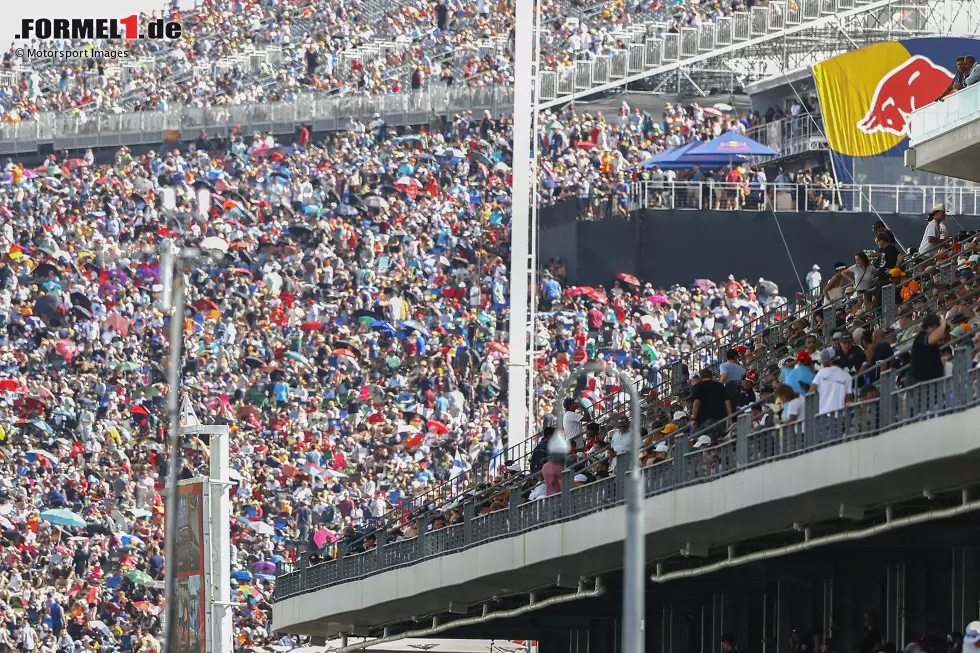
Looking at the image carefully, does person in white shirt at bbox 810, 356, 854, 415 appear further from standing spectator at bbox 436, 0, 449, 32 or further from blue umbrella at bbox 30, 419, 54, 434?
standing spectator at bbox 436, 0, 449, 32

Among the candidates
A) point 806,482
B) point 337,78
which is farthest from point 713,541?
point 337,78

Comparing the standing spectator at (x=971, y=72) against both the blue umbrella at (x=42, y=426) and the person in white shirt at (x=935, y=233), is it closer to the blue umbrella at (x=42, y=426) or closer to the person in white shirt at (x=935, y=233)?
the person in white shirt at (x=935, y=233)

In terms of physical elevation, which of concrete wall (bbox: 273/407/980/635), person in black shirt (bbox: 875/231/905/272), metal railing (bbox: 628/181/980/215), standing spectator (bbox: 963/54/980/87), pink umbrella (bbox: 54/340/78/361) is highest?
metal railing (bbox: 628/181/980/215)

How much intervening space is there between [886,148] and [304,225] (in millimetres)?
12016

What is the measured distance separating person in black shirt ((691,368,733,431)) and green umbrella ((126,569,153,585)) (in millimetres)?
14895

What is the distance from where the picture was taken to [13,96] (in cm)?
5403

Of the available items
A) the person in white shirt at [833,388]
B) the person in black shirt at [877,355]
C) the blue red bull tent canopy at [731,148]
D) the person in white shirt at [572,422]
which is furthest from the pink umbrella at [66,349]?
the person in white shirt at [833,388]

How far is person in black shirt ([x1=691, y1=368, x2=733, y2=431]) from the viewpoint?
67.2 feet

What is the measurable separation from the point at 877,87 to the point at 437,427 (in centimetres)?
1247

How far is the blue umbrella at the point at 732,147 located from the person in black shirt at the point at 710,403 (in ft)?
70.6

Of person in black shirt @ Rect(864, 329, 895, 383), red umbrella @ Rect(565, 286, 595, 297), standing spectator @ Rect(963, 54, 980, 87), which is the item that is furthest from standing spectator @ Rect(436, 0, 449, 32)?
person in black shirt @ Rect(864, 329, 895, 383)

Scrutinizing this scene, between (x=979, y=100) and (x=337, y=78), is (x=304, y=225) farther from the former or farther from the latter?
(x=979, y=100)

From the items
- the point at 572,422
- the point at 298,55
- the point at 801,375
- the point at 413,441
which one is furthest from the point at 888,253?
the point at 298,55

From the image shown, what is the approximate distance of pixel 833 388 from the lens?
17953mm
